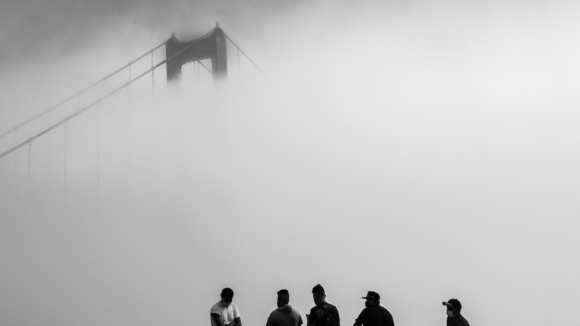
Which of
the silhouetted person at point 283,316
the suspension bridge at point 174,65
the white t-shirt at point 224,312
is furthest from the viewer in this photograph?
the suspension bridge at point 174,65

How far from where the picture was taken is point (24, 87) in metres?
9.55

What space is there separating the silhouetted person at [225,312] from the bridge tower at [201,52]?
24.8ft

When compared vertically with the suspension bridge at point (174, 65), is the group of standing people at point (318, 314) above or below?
below

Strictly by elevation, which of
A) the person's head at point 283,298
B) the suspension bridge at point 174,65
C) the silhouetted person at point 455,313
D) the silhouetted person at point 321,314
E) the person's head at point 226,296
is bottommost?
the silhouetted person at point 455,313

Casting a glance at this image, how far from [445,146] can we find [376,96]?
4.19 feet

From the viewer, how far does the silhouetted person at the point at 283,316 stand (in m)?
3.33

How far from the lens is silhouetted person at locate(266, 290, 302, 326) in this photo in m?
3.33

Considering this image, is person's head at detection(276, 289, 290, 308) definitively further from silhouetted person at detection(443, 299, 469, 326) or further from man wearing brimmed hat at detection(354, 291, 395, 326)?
silhouetted person at detection(443, 299, 469, 326)

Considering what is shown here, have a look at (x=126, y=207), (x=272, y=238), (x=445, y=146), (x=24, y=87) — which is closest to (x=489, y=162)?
(x=445, y=146)

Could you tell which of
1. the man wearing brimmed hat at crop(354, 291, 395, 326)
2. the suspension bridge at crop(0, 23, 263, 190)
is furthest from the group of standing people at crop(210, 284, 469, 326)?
the suspension bridge at crop(0, 23, 263, 190)

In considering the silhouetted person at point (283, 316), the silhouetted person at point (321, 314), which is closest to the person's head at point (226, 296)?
the silhouetted person at point (283, 316)

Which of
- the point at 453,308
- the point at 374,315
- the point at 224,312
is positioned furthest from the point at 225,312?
the point at 453,308

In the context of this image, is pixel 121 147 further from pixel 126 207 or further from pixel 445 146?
pixel 445 146

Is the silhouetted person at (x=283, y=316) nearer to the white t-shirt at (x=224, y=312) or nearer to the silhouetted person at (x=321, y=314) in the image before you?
the silhouetted person at (x=321, y=314)
